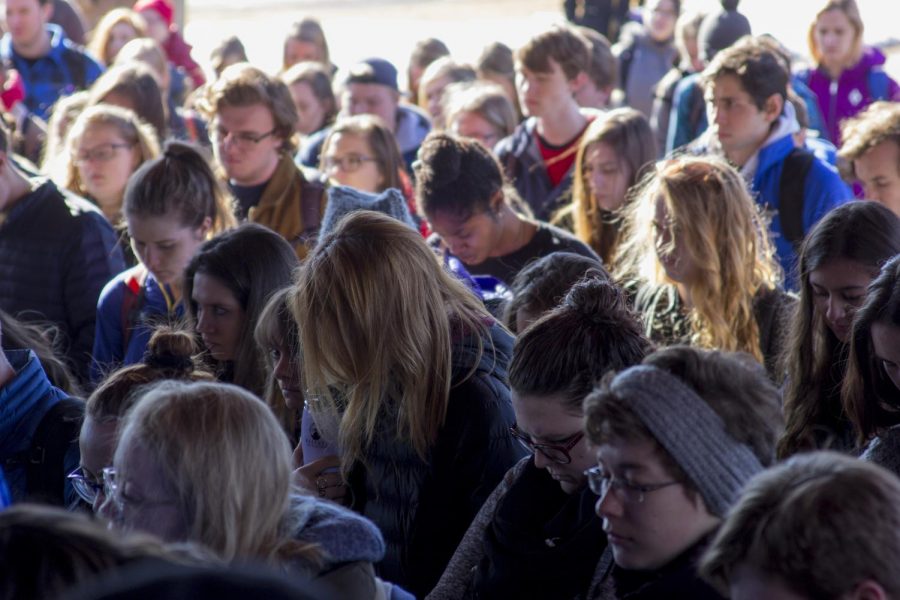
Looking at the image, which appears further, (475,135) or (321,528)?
(475,135)

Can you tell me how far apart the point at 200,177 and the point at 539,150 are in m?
2.24

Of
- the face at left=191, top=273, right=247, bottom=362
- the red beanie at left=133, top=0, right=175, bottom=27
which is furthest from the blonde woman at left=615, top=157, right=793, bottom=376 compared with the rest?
the red beanie at left=133, top=0, right=175, bottom=27

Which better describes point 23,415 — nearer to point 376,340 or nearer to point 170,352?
point 170,352

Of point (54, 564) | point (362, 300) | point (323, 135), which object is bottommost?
point (323, 135)

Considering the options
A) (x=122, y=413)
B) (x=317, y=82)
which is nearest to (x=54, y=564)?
(x=122, y=413)

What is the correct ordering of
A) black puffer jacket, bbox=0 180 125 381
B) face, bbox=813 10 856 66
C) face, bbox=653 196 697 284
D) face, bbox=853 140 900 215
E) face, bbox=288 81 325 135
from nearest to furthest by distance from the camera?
face, bbox=653 196 697 284
face, bbox=853 140 900 215
black puffer jacket, bbox=0 180 125 381
face, bbox=813 10 856 66
face, bbox=288 81 325 135

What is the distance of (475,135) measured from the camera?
A: 7.59 metres

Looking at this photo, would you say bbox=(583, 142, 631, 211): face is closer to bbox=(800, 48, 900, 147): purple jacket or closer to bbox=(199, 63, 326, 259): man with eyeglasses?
bbox=(199, 63, 326, 259): man with eyeglasses

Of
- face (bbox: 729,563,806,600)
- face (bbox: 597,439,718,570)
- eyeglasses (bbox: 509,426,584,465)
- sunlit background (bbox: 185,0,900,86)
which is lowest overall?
sunlit background (bbox: 185,0,900,86)

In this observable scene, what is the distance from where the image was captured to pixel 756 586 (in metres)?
2.09

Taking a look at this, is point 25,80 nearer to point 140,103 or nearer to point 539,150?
point 140,103

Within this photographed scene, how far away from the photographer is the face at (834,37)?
8461 millimetres

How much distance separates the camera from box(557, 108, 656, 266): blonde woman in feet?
19.5

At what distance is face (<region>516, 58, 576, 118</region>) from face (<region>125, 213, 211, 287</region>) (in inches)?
96.8
